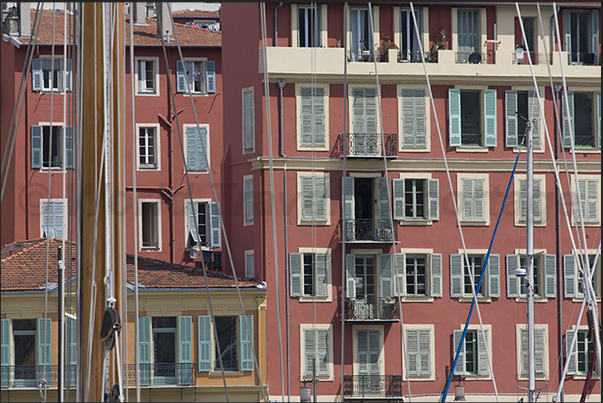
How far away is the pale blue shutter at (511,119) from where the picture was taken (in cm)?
3606

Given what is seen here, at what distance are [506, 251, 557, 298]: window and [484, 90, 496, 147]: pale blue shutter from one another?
3.89 meters

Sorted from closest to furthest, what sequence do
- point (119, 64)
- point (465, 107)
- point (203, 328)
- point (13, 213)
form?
point (119, 64) → point (203, 328) → point (465, 107) → point (13, 213)

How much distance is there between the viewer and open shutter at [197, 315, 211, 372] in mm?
34031

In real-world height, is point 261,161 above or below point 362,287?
above

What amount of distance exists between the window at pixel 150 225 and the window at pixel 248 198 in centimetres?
546

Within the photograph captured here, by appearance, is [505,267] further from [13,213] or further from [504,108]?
[13,213]

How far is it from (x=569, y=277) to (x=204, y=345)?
12.0 m

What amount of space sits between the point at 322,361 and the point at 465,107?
977 cm

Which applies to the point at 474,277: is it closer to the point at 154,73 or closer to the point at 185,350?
the point at 185,350

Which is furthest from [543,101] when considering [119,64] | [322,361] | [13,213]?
[119,64]

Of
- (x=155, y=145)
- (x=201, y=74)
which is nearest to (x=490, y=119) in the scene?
(x=201, y=74)

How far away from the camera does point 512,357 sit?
35.0 metres

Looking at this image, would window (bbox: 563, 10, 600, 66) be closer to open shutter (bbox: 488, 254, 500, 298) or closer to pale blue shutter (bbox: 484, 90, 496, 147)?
pale blue shutter (bbox: 484, 90, 496, 147)

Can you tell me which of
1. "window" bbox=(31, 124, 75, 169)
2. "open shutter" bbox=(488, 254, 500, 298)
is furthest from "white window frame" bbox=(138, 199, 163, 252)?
"open shutter" bbox=(488, 254, 500, 298)
